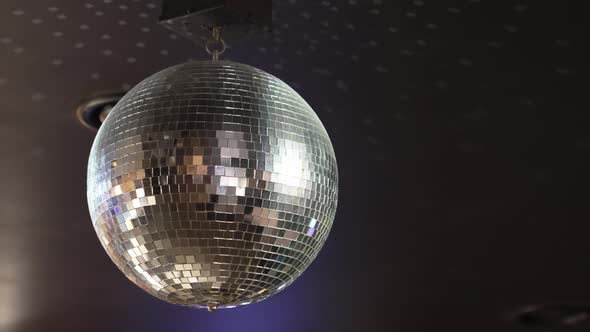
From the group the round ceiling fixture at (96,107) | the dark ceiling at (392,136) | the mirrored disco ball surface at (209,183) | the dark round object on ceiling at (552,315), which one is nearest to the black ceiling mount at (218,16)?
the mirrored disco ball surface at (209,183)

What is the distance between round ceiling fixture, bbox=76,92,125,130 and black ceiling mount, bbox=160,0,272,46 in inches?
34.0

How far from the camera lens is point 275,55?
1.93 m

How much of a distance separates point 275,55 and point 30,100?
0.65 meters

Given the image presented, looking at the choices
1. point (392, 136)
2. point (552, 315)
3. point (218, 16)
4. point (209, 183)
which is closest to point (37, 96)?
point (392, 136)

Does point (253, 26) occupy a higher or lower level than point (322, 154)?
higher

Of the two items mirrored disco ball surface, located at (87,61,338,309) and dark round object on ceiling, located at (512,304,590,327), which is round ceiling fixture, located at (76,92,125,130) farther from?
dark round object on ceiling, located at (512,304,590,327)

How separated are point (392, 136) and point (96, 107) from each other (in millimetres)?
761

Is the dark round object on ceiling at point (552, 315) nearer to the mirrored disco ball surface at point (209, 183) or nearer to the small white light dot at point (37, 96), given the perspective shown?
the small white light dot at point (37, 96)

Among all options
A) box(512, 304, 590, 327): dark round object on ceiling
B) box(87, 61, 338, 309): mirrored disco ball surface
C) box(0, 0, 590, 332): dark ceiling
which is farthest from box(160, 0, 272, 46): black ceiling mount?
box(512, 304, 590, 327): dark round object on ceiling

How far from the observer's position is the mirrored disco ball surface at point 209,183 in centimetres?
105

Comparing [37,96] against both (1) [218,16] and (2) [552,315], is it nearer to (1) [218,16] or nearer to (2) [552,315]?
(1) [218,16]

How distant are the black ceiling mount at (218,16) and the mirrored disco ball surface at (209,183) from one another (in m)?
0.14

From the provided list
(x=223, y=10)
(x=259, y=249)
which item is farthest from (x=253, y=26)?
(x=259, y=249)

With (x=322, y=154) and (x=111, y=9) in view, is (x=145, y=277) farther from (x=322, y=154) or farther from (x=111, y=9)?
(x=111, y=9)
